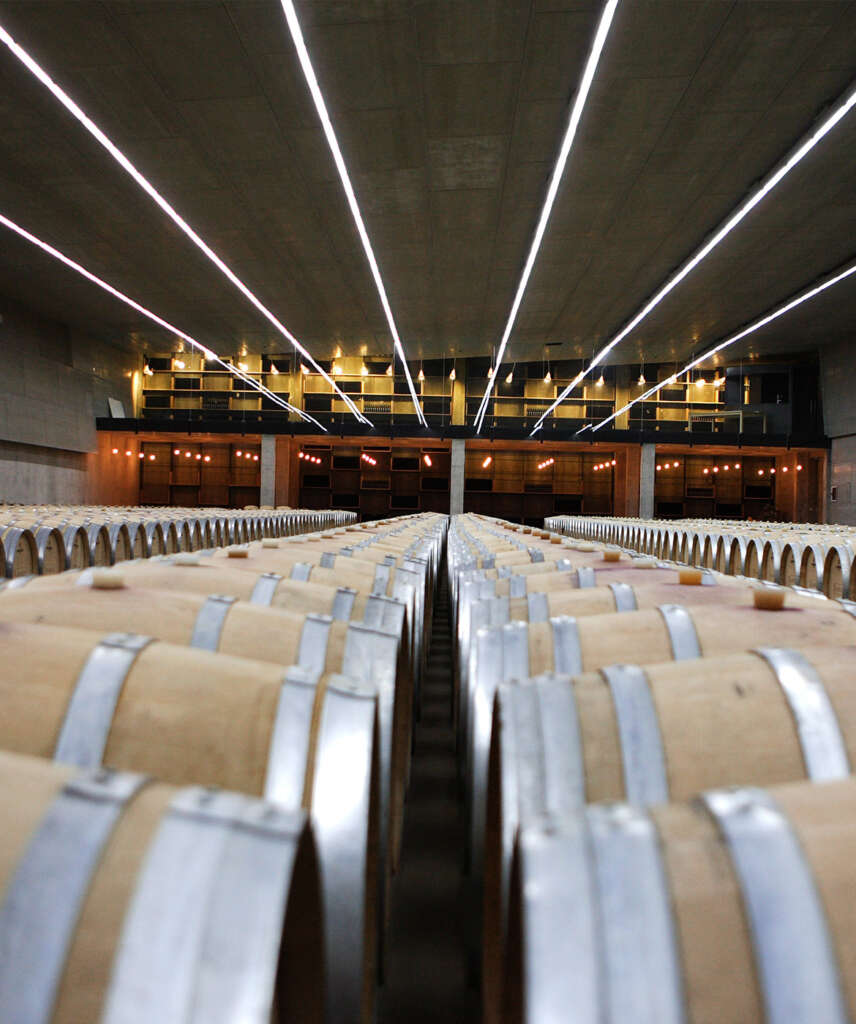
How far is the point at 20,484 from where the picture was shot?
15961 millimetres

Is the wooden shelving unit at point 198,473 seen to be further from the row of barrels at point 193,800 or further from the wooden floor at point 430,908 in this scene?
the row of barrels at point 193,800

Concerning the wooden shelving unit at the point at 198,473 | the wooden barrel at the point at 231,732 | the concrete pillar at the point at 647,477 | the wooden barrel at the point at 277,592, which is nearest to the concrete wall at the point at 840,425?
the concrete pillar at the point at 647,477

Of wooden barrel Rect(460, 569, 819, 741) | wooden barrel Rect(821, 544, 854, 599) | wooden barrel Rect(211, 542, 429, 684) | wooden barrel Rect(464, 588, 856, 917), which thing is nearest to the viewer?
wooden barrel Rect(464, 588, 856, 917)

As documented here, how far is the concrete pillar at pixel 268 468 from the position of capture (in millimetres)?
18609

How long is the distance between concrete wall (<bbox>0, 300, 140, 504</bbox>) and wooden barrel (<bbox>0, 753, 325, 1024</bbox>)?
17.3m

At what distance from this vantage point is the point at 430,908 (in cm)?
177

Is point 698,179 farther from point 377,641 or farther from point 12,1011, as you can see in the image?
point 12,1011

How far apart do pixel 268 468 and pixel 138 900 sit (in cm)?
1874

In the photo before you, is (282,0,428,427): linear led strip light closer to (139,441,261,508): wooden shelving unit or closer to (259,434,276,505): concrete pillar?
(259,434,276,505): concrete pillar

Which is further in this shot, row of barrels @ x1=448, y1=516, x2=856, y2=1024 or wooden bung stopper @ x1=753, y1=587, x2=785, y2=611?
wooden bung stopper @ x1=753, y1=587, x2=785, y2=611

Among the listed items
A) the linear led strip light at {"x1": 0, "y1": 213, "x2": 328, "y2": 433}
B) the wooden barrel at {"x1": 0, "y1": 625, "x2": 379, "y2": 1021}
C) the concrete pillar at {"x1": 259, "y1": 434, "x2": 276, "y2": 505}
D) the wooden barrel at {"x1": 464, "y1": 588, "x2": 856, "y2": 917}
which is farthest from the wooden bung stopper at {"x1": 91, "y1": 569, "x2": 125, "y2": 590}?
the concrete pillar at {"x1": 259, "y1": 434, "x2": 276, "y2": 505}

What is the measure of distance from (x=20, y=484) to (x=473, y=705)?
17.6m

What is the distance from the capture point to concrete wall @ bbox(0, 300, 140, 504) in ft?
50.5

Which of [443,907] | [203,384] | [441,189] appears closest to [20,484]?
[203,384]
